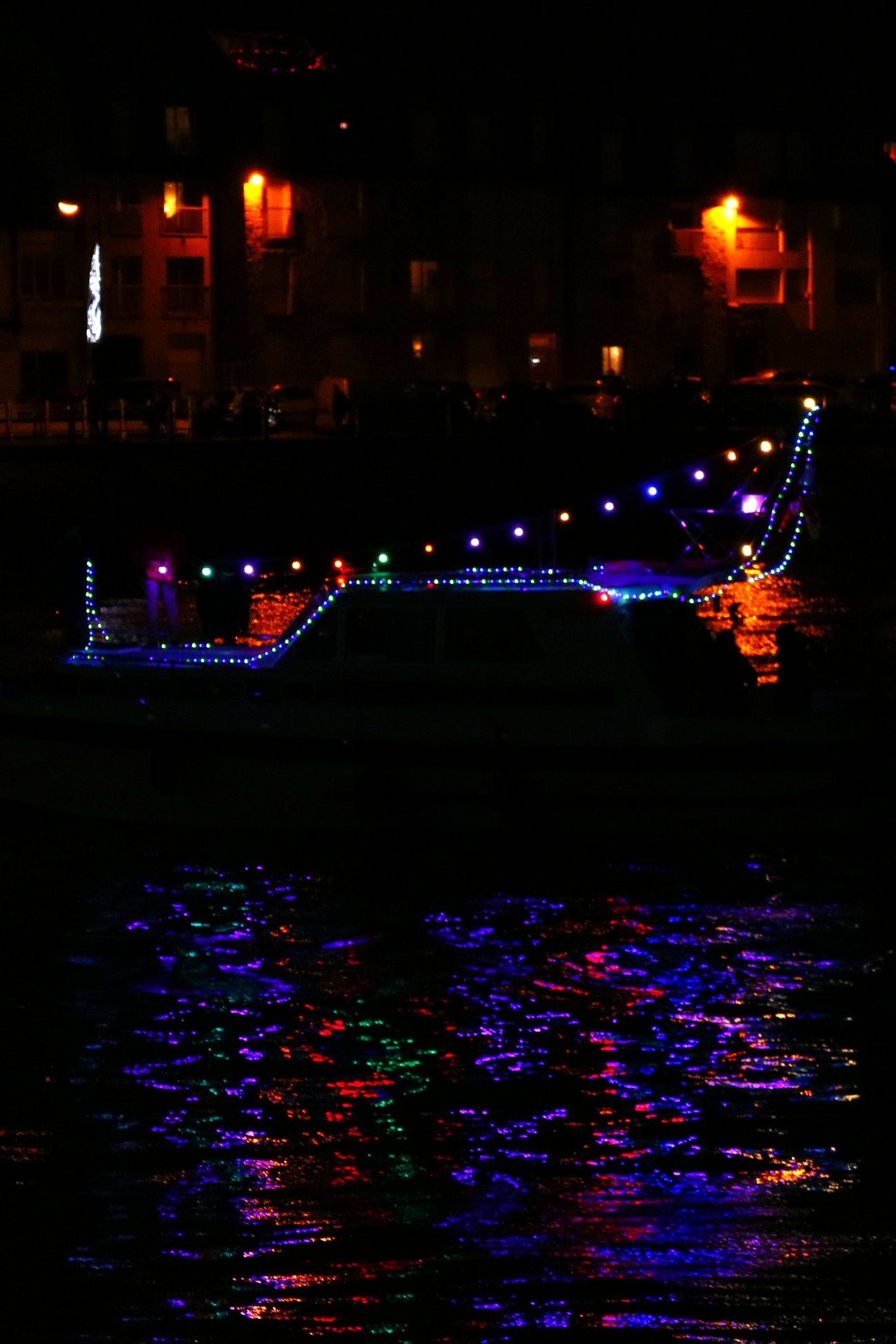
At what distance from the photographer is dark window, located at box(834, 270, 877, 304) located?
72.2 metres

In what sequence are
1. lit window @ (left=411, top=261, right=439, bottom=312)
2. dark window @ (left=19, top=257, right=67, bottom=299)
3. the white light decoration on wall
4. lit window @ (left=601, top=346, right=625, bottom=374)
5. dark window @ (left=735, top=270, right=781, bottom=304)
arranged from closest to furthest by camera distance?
the white light decoration on wall < dark window @ (left=19, top=257, right=67, bottom=299) < lit window @ (left=411, top=261, right=439, bottom=312) < lit window @ (left=601, top=346, right=625, bottom=374) < dark window @ (left=735, top=270, right=781, bottom=304)

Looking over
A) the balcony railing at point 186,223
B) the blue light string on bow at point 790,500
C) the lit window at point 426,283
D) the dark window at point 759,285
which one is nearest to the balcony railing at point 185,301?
the balcony railing at point 186,223

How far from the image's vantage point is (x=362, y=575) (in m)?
16.0

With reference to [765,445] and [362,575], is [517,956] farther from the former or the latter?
[765,445]

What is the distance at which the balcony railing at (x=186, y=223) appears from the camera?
6375 cm

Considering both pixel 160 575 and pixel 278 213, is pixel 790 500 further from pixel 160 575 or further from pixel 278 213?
pixel 278 213

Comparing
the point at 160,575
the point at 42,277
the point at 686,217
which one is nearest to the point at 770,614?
the point at 160,575

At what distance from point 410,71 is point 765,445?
169 ft

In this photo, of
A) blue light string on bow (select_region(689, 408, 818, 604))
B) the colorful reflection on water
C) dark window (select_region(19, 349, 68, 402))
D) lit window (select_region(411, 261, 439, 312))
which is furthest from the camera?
lit window (select_region(411, 261, 439, 312))

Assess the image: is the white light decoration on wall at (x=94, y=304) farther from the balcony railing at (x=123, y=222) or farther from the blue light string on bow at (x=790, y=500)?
the blue light string on bow at (x=790, y=500)

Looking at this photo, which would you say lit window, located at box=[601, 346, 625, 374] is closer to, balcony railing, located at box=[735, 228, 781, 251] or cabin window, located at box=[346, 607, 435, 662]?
balcony railing, located at box=[735, 228, 781, 251]

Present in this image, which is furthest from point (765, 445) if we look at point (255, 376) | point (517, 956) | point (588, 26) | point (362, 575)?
point (588, 26)

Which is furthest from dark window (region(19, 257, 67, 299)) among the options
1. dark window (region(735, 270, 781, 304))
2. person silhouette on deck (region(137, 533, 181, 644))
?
person silhouette on deck (region(137, 533, 181, 644))

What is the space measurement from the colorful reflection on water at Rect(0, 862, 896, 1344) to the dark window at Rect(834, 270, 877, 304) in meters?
59.5
